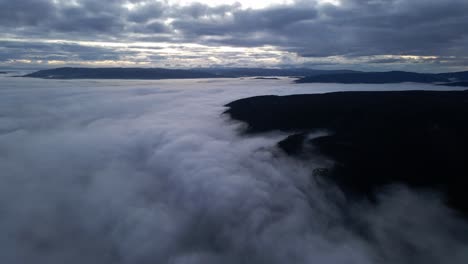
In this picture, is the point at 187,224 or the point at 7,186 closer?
the point at 187,224

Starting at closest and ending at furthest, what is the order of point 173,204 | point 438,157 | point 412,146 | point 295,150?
1. point 173,204
2. point 438,157
3. point 412,146
4. point 295,150

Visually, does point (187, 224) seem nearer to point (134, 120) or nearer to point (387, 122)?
point (387, 122)

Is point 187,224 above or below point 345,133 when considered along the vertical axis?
below

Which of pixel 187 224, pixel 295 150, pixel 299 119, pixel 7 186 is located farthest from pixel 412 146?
pixel 7 186

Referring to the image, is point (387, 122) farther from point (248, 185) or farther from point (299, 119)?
point (248, 185)

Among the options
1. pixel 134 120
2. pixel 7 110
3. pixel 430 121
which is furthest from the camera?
pixel 7 110

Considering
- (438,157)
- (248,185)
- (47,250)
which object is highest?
(438,157)
